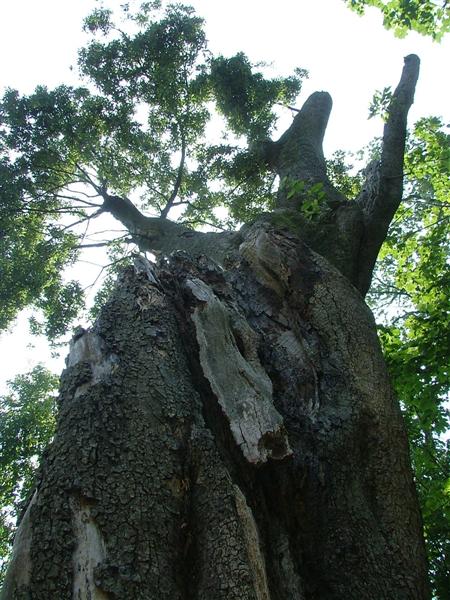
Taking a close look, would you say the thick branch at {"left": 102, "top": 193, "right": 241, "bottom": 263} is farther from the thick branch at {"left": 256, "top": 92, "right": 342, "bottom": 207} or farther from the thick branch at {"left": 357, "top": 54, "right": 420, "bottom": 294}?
the thick branch at {"left": 357, "top": 54, "right": 420, "bottom": 294}

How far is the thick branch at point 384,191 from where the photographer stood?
4.02 metres

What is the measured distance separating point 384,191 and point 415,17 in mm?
2936

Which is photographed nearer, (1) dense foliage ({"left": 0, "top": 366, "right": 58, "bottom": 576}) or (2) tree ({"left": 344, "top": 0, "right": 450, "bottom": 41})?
(2) tree ({"left": 344, "top": 0, "right": 450, "bottom": 41})

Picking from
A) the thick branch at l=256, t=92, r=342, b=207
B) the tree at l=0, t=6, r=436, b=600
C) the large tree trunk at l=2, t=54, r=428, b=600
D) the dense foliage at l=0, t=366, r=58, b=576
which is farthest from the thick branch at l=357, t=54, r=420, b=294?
the dense foliage at l=0, t=366, r=58, b=576

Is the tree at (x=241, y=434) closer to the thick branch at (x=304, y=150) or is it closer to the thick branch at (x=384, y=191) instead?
the thick branch at (x=384, y=191)

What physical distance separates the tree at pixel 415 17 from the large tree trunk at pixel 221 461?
4111 mm

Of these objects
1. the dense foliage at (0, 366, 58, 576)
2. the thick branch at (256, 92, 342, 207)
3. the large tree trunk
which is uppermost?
the thick branch at (256, 92, 342, 207)

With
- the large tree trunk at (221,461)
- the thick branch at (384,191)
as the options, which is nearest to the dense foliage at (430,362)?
the thick branch at (384,191)

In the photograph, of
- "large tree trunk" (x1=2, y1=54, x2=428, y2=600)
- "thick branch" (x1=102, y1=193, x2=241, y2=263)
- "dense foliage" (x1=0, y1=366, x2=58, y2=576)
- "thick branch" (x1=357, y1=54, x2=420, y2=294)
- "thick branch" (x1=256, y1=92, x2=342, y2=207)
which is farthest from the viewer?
"dense foliage" (x1=0, y1=366, x2=58, y2=576)

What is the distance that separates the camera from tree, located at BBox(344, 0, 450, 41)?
5.55m

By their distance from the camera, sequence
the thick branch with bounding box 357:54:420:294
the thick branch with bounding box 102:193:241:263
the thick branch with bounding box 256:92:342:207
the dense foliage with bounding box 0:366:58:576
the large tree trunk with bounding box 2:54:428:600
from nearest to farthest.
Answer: the large tree trunk with bounding box 2:54:428:600
the thick branch with bounding box 357:54:420:294
the thick branch with bounding box 102:193:241:263
the thick branch with bounding box 256:92:342:207
the dense foliage with bounding box 0:366:58:576

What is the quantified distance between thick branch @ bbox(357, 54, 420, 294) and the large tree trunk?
3.27 feet

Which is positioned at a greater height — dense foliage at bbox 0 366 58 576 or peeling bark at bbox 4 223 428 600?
dense foliage at bbox 0 366 58 576

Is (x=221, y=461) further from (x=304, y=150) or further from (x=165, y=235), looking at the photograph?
(x=304, y=150)
